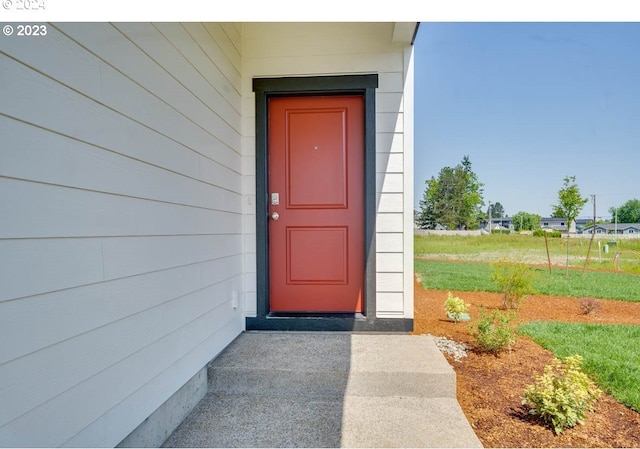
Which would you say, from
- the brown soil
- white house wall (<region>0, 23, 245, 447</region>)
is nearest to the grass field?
the brown soil

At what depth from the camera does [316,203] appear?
2863 millimetres

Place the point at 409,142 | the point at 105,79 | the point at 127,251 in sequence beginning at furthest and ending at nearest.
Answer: the point at 409,142 < the point at 127,251 < the point at 105,79

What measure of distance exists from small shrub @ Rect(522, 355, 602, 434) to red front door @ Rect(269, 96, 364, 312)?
1.35m

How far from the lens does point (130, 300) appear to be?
4.50 feet

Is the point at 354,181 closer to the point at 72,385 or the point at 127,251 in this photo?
the point at 127,251

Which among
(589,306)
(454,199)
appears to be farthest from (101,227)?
→ (454,199)

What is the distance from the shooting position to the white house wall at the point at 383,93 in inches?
108

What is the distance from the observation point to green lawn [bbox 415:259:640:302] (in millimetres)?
4918

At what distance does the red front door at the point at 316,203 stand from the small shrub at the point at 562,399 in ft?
4.42

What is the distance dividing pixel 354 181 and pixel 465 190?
564cm

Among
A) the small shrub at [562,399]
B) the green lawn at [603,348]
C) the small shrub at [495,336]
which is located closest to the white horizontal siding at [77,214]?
the small shrub at [562,399]

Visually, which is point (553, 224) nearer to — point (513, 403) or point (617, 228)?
point (617, 228)

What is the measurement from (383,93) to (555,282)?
15.2 feet
